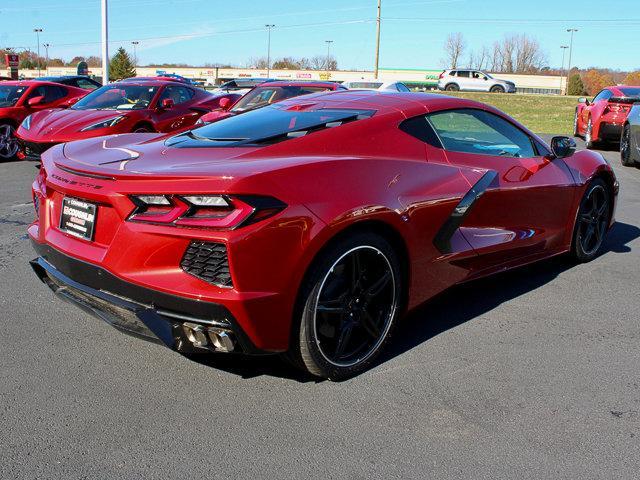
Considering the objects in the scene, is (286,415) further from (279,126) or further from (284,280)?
(279,126)

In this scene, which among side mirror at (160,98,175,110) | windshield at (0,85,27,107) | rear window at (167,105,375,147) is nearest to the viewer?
rear window at (167,105,375,147)

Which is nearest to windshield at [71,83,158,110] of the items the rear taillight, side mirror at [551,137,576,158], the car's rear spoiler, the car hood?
the car hood

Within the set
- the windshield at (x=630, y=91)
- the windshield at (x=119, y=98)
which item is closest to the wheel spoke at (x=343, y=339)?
the windshield at (x=119, y=98)

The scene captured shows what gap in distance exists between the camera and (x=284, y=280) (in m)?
2.88

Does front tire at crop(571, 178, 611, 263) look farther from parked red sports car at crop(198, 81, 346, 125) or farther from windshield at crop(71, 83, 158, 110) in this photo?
windshield at crop(71, 83, 158, 110)

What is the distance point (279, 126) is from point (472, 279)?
151cm

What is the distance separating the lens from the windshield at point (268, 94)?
11.5 m

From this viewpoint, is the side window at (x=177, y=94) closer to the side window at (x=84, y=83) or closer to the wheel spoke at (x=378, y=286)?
the side window at (x=84, y=83)

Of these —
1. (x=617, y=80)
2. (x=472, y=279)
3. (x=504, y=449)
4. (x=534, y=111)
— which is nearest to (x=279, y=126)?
A: (x=472, y=279)

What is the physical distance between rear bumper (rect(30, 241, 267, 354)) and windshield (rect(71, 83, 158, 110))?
871 cm

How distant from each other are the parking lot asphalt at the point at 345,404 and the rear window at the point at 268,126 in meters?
1.20

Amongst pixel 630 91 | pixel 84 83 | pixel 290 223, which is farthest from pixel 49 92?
pixel 630 91

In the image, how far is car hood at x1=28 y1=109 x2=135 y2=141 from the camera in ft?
32.8

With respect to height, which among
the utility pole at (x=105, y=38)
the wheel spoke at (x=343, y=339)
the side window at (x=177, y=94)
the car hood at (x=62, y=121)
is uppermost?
the utility pole at (x=105, y=38)
